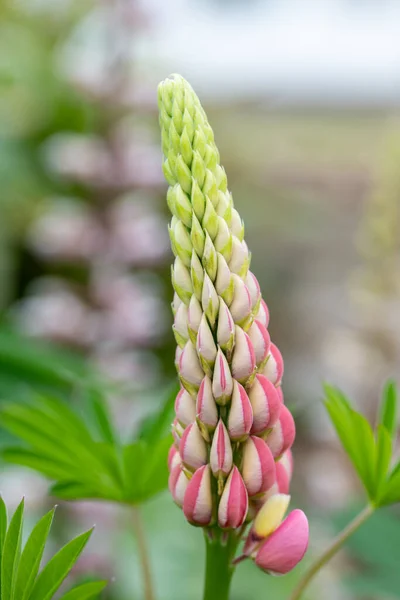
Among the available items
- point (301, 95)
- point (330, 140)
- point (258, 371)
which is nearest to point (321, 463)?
point (258, 371)

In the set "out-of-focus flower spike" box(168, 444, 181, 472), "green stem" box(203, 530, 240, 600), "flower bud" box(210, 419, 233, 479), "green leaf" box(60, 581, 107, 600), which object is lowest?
"green leaf" box(60, 581, 107, 600)

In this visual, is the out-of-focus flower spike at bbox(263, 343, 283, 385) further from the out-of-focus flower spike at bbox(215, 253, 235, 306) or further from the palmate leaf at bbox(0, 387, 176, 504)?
the palmate leaf at bbox(0, 387, 176, 504)

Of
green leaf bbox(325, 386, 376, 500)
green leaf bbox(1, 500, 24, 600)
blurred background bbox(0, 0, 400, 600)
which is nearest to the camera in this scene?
green leaf bbox(1, 500, 24, 600)

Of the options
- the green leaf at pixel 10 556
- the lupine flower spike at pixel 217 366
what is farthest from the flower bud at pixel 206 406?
the green leaf at pixel 10 556

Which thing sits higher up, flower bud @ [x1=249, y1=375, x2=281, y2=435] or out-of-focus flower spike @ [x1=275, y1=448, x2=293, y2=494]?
flower bud @ [x1=249, y1=375, x2=281, y2=435]

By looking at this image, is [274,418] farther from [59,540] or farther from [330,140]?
[330,140]

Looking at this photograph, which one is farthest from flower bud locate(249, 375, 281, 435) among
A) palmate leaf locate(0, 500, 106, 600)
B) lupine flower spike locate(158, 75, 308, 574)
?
palmate leaf locate(0, 500, 106, 600)

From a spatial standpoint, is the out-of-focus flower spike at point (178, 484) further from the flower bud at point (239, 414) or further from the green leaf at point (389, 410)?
the green leaf at point (389, 410)
